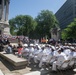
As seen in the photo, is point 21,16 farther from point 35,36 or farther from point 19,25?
point 35,36

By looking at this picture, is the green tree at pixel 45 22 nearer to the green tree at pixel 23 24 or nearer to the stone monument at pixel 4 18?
the green tree at pixel 23 24

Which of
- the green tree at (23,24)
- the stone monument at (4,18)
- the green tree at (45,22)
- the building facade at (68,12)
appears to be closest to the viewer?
the stone monument at (4,18)

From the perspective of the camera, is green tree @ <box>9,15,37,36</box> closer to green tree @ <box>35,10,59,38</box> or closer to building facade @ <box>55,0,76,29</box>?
green tree @ <box>35,10,59,38</box>

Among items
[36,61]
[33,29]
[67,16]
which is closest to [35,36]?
[33,29]

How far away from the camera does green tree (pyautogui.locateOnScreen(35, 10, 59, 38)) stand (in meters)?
80.4

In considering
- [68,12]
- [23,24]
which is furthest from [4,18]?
[68,12]

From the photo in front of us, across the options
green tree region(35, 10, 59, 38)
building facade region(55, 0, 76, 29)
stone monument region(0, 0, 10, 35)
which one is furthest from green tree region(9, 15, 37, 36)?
stone monument region(0, 0, 10, 35)

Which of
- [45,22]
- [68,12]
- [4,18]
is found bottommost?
[4,18]

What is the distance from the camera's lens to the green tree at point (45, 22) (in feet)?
264

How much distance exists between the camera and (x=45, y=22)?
80.7 meters

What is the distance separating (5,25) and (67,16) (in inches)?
2075

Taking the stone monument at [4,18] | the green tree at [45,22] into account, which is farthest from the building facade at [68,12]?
the stone monument at [4,18]

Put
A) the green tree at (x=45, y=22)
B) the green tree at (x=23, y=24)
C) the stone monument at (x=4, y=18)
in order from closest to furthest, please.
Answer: the stone monument at (x=4, y=18) → the green tree at (x=45, y=22) → the green tree at (x=23, y=24)

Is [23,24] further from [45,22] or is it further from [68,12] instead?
[68,12]
